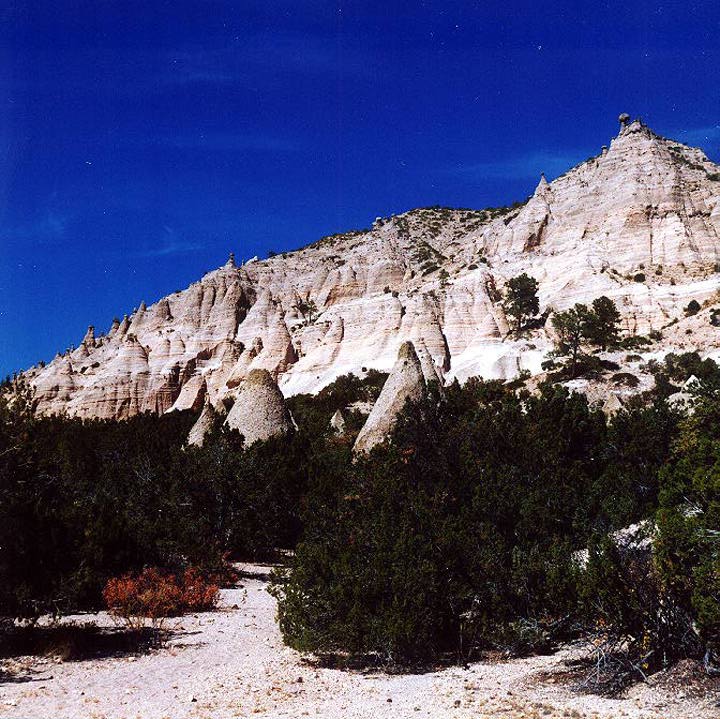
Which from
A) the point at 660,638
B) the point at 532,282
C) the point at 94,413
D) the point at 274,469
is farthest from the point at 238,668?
the point at 94,413

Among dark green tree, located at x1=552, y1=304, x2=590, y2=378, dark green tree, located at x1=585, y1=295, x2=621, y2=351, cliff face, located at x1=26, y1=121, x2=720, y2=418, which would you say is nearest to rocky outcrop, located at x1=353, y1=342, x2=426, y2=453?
dark green tree, located at x1=552, y1=304, x2=590, y2=378

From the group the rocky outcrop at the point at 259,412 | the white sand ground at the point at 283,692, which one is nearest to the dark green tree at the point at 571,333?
the rocky outcrop at the point at 259,412

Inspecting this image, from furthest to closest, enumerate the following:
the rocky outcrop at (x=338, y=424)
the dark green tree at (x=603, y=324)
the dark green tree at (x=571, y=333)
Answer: the dark green tree at (x=603, y=324)
the dark green tree at (x=571, y=333)
the rocky outcrop at (x=338, y=424)

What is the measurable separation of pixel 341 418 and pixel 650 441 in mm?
17622

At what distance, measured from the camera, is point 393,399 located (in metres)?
23.8

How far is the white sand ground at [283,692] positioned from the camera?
6305mm

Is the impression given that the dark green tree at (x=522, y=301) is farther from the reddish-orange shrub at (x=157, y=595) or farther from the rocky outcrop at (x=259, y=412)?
the reddish-orange shrub at (x=157, y=595)

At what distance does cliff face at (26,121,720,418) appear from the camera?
181 ft

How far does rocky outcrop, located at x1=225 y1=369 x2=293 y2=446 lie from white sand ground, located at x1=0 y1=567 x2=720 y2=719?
14.4 metres

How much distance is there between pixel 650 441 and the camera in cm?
1712

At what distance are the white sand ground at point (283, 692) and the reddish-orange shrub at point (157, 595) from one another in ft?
5.35

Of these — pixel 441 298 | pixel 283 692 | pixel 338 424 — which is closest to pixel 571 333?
pixel 441 298

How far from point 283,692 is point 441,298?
57.1 metres

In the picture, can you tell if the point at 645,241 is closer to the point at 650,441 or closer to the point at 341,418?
the point at 341,418
